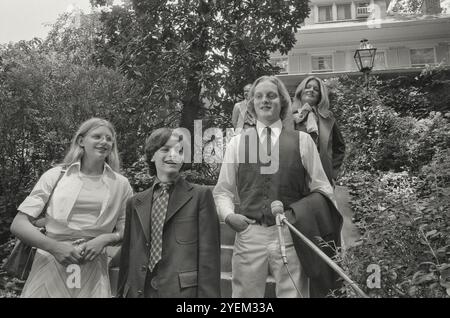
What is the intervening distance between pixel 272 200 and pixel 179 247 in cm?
60

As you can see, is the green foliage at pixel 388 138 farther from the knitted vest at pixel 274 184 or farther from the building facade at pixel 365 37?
the building facade at pixel 365 37

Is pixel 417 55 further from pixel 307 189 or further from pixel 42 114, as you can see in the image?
pixel 307 189

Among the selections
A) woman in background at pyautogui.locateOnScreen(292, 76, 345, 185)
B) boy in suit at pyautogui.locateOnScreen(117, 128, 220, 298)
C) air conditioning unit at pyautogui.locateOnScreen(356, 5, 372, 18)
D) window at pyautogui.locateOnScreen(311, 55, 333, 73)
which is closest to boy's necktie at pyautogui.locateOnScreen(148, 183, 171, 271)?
boy in suit at pyautogui.locateOnScreen(117, 128, 220, 298)

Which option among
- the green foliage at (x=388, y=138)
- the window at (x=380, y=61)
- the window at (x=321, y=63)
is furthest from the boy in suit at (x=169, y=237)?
the window at (x=380, y=61)

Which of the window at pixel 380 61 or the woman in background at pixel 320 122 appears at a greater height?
the window at pixel 380 61

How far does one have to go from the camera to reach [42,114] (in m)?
6.01

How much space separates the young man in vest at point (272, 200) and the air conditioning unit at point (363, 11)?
764 inches

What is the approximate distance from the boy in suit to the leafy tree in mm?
5238

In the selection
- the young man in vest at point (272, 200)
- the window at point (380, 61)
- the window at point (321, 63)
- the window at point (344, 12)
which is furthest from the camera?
the window at point (344, 12)

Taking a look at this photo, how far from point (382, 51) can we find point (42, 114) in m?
17.0

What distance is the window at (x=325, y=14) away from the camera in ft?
65.6
